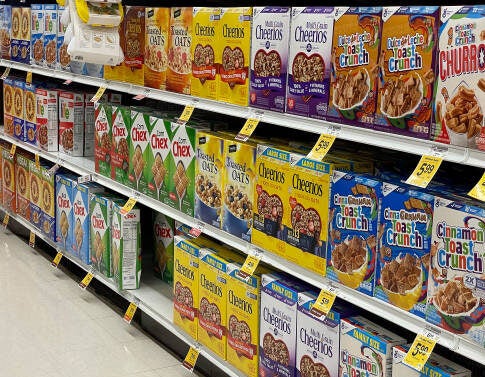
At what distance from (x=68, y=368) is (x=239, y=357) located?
944 mm

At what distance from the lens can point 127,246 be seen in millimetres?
3941

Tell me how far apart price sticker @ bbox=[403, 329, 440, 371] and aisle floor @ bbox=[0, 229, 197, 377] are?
162 centimetres

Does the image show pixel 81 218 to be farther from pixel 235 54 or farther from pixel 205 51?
pixel 235 54

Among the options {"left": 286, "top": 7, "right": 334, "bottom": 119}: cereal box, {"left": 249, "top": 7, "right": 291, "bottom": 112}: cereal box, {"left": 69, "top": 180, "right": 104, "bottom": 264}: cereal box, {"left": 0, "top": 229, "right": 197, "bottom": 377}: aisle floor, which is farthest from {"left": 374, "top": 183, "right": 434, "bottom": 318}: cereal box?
{"left": 69, "top": 180, "right": 104, "bottom": 264}: cereal box

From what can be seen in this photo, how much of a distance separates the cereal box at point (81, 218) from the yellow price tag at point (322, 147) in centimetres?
222

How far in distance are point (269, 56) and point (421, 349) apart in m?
1.20

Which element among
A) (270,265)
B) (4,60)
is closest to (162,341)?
(270,265)

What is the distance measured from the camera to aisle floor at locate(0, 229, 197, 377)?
3516mm

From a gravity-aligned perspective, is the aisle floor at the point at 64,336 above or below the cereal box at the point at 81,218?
below

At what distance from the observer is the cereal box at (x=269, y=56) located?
265 cm

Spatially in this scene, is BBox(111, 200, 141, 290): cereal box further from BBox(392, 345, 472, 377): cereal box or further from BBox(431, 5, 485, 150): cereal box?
BBox(431, 5, 485, 150): cereal box

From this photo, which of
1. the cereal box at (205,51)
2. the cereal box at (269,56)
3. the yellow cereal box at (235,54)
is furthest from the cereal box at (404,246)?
the cereal box at (205,51)

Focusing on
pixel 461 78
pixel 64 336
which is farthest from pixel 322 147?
pixel 64 336

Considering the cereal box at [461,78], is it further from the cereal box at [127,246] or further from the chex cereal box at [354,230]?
the cereal box at [127,246]
